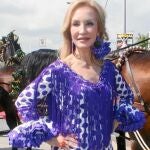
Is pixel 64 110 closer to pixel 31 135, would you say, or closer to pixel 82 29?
pixel 31 135

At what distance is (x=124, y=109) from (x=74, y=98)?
1.04 feet

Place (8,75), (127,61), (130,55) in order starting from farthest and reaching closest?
(8,75)
(130,55)
(127,61)

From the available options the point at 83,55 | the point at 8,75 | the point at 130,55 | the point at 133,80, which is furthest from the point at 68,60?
the point at 8,75

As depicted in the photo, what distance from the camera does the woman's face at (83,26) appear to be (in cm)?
225

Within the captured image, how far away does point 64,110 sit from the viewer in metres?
2.19

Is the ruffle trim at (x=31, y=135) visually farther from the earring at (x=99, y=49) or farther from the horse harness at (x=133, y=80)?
the horse harness at (x=133, y=80)

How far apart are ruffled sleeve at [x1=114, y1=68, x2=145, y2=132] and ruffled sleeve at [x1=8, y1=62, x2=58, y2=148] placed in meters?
0.35

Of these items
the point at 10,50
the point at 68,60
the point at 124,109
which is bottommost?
the point at 124,109

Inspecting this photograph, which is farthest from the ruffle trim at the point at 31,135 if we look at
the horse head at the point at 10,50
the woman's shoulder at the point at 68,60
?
the horse head at the point at 10,50

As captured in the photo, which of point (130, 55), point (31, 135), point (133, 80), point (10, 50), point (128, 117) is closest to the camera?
point (31, 135)

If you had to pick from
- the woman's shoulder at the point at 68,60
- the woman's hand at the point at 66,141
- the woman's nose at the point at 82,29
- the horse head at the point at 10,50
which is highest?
the horse head at the point at 10,50

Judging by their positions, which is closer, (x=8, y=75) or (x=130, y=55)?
(x=130, y=55)

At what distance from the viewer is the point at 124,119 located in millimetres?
2385

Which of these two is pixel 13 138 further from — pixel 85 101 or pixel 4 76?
pixel 4 76
